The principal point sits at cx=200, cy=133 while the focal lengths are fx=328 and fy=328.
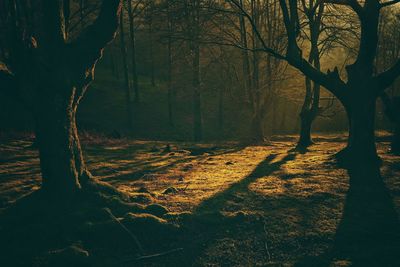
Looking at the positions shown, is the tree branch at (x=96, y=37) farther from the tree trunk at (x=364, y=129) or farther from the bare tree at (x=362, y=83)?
the tree trunk at (x=364, y=129)

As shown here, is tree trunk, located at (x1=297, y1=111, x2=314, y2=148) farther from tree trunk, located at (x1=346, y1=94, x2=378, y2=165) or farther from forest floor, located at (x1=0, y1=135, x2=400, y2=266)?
tree trunk, located at (x1=346, y1=94, x2=378, y2=165)

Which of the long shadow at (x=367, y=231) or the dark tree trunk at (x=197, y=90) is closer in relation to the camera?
the long shadow at (x=367, y=231)

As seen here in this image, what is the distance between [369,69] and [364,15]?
1618 mm

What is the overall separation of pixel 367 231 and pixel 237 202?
272 cm

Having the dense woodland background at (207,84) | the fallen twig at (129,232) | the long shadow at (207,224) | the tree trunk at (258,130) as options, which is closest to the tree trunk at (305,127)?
the dense woodland background at (207,84)

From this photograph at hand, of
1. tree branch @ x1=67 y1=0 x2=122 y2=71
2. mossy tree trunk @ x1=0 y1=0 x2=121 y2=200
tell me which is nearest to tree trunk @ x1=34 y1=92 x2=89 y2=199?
mossy tree trunk @ x1=0 y1=0 x2=121 y2=200

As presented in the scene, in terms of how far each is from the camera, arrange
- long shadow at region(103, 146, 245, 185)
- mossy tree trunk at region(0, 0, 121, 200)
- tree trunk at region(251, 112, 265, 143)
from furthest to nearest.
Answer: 1. tree trunk at region(251, 112, 265, 143)
2. long shadow at region(103, 146, 245, 185)
3. mossy tree trunk at region(0, 0, 121, 200)

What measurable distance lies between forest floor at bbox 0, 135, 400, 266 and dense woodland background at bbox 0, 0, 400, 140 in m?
10.3

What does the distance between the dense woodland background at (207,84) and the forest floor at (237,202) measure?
1034 centimetres

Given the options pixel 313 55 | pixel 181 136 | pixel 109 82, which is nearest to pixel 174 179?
pixel 313 55

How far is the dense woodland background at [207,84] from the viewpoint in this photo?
72.4 feet

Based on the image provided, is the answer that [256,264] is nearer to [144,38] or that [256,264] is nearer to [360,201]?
[360,201]

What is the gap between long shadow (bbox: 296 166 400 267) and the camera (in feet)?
16.8

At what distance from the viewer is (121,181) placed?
10125 millimetres
